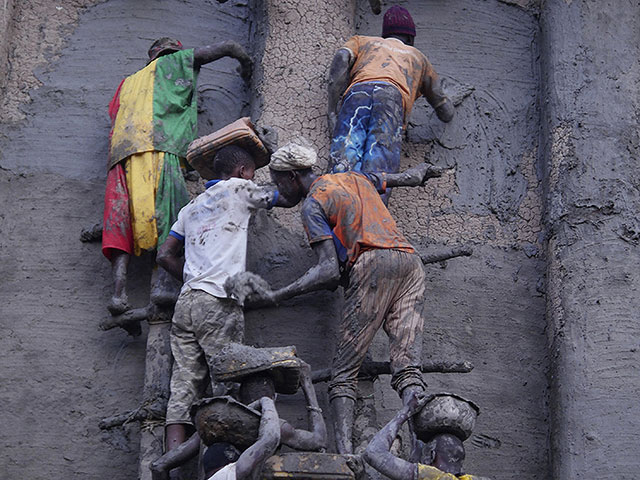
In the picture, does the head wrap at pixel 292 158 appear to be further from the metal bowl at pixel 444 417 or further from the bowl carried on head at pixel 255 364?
the metal bowl at pixel 444 417

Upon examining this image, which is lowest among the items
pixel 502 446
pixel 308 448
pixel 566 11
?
pixel 502 446

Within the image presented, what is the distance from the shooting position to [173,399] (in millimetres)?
7320

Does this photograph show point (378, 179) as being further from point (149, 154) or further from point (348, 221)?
point (149, 154)

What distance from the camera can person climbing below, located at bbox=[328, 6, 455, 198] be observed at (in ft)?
26.7

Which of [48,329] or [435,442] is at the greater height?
[435,442]

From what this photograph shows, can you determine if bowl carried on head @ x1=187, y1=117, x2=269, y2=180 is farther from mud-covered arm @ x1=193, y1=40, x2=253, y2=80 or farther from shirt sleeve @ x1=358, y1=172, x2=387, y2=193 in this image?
mud-covered arm @ x1=193, y1=40, x2=253, y2=80

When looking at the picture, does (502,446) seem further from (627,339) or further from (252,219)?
(252,219)

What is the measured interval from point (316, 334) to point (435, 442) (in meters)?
1.49

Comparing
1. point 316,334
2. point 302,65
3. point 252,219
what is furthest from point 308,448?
point 302,65

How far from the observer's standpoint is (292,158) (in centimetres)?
769

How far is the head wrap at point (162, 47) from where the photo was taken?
8727mm

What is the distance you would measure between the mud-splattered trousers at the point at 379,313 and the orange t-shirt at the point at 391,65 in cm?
141

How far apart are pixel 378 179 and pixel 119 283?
5.54 ft

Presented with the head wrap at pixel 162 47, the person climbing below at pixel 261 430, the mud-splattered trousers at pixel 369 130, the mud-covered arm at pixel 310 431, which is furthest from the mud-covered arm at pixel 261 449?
the head wrap at pixel 162 47
